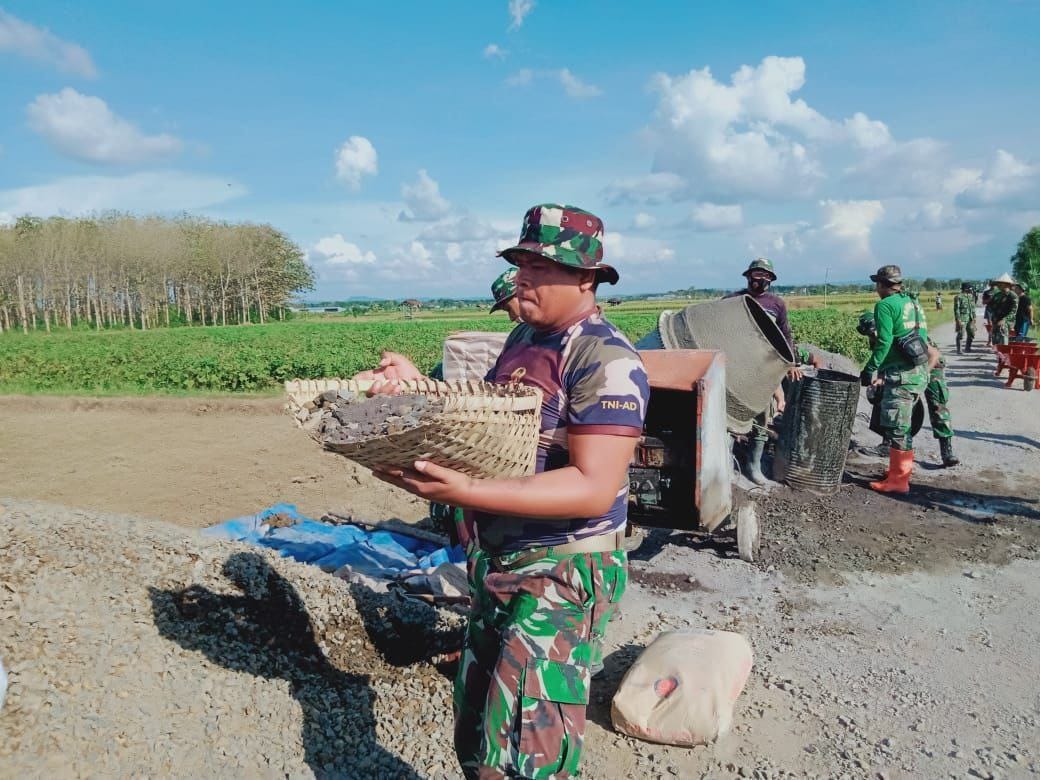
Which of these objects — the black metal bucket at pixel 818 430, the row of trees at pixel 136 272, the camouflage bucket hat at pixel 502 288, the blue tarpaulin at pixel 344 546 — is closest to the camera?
the camouflage bucket hat at pixel 502 288

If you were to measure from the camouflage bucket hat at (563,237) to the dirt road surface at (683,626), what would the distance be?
6.90 feet

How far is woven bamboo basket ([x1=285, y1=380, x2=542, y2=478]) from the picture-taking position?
141 centimetres

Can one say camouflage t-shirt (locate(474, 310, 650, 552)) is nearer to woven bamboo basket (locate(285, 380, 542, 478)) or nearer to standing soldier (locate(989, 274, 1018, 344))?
woven bamboo basket (locate(285, 380, 542, 478))

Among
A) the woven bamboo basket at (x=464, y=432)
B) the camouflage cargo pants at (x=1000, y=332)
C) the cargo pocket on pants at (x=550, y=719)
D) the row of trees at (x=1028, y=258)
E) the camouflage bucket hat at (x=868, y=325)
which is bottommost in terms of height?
the cargo pocket on pants at (x=550, y=719)

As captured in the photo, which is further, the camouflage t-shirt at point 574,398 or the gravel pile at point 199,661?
the gravel pile at point 199,661

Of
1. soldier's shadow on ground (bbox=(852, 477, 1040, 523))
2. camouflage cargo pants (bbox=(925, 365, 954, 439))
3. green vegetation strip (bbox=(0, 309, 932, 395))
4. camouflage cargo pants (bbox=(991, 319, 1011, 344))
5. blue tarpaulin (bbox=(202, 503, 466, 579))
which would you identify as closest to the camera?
blue tarpaulin (bbox=(202, 503, 466, 579))

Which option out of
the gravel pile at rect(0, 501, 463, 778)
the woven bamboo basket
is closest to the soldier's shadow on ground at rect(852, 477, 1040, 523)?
the gravel pile at rect(0, 501, 463, 778)

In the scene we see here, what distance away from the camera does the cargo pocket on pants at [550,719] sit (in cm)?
165

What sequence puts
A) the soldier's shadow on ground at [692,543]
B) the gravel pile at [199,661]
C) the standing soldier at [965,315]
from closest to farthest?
the gravel pile at [199,661] < the soldier's shadow on ground at [692,543] < the standing soldier at [965,315]

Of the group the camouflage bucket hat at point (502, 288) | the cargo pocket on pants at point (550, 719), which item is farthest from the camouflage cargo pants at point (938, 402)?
the cargo pocket on pants at point (550, 719)

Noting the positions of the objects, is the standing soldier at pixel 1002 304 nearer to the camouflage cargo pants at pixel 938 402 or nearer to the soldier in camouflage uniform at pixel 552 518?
the camouflage cargo pants at pixel 938 402

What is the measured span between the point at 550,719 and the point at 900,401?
6251mm

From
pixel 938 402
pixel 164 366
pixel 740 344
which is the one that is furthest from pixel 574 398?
pixel 164 366

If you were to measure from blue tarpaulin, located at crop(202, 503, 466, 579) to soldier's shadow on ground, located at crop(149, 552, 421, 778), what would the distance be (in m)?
1.16
